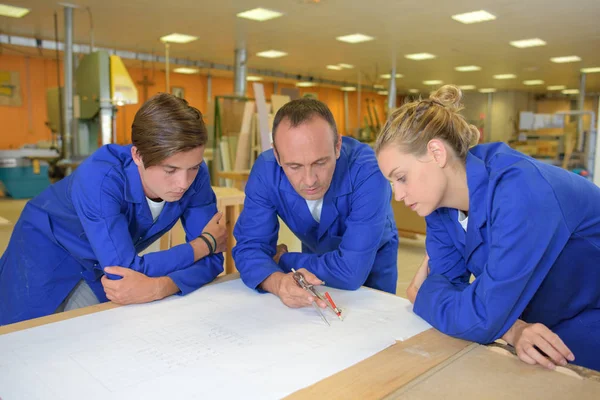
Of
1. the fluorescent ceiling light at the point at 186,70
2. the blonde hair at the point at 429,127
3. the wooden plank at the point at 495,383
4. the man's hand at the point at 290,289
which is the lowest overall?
the wooden plank at the point at 495,383

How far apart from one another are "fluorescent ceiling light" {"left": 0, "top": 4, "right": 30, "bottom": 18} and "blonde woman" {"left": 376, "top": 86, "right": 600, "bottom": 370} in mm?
6920

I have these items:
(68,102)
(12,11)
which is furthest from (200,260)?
(12,11)

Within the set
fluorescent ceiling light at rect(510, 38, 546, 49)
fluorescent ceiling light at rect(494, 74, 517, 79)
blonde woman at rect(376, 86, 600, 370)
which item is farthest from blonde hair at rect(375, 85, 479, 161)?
fluorescent ceiling light at rect(494, 74, 517, 79)

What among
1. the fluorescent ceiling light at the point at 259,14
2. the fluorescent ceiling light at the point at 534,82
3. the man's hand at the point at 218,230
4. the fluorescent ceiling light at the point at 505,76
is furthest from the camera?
the fluorescent ceiling light at the point at 534,82

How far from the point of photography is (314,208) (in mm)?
1731

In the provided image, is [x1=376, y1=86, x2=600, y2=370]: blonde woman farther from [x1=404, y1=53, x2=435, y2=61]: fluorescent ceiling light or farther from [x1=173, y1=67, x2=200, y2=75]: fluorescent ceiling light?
[x1=173, y1=67, x2=200, y2=75]: fluorescent ceiling light

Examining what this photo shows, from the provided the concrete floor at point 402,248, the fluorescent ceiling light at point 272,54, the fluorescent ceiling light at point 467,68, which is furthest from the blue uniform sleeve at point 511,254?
the fluorescent ceiling light at point 467,68

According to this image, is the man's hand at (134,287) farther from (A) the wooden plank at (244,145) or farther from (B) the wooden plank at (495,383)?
(A) the wooden plank at (244,145)

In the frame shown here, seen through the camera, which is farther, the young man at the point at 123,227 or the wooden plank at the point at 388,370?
the young man at the point at 123,227

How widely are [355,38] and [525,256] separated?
772cm

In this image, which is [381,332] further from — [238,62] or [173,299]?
[238,62]

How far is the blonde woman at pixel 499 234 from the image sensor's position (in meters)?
1.01

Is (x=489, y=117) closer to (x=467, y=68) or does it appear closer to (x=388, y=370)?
(x=467, y=68)

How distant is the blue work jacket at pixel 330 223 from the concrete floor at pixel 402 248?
134cm
